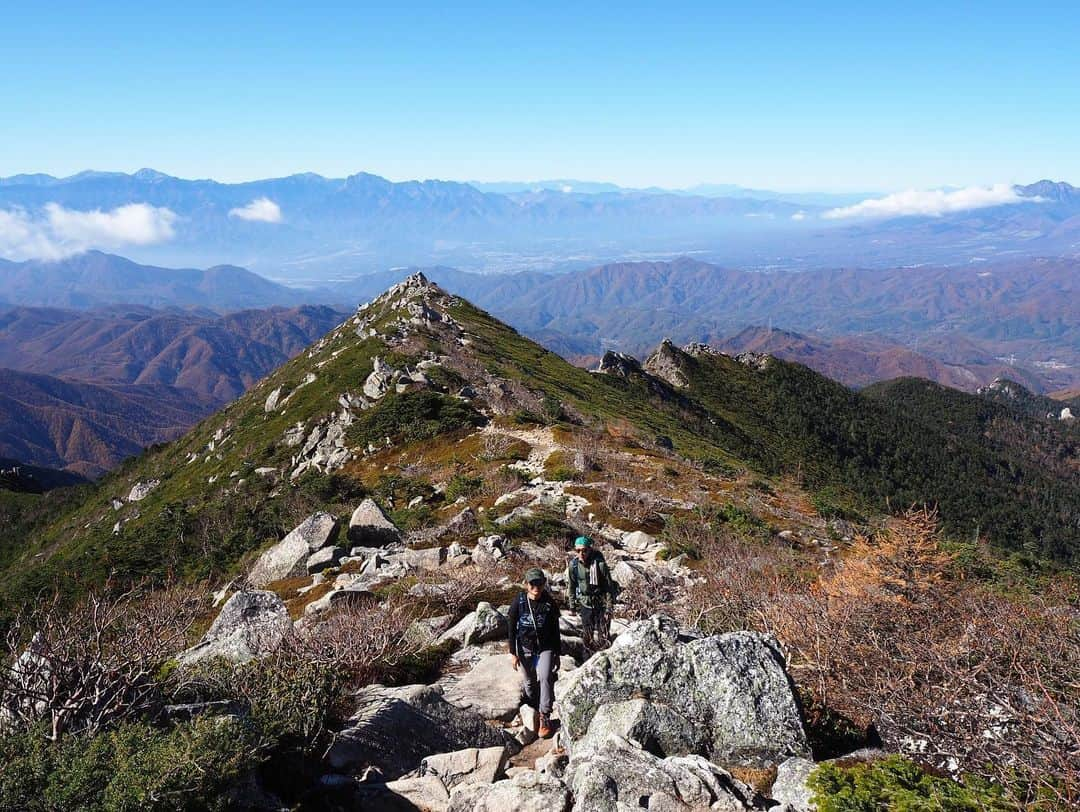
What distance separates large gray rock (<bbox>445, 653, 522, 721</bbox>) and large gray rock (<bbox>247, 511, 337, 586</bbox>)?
10187 millimetres

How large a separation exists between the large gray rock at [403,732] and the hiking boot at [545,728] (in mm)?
430

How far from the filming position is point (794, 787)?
592cm

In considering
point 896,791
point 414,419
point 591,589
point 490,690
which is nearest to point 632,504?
point 591,589

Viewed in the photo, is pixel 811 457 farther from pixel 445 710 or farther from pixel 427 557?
pixel 445 710

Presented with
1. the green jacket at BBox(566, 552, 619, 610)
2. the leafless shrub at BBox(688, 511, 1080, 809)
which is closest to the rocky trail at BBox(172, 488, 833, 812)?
the leafless shrub at BBox(688, 511, 1080, 809)

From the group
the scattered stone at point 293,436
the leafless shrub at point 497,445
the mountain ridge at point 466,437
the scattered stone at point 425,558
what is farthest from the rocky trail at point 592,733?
the scattered stone at point 293,436

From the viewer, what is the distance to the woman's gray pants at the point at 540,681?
8.41m

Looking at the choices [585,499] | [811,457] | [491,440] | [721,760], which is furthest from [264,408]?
[721,760]

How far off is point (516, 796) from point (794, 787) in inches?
104

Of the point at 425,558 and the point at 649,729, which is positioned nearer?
the point at 649,729

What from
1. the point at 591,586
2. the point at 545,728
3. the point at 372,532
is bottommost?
the point at 372,532

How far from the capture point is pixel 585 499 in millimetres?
22156

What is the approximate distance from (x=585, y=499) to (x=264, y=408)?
44.3 m

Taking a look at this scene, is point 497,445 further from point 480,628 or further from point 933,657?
point 933,657
